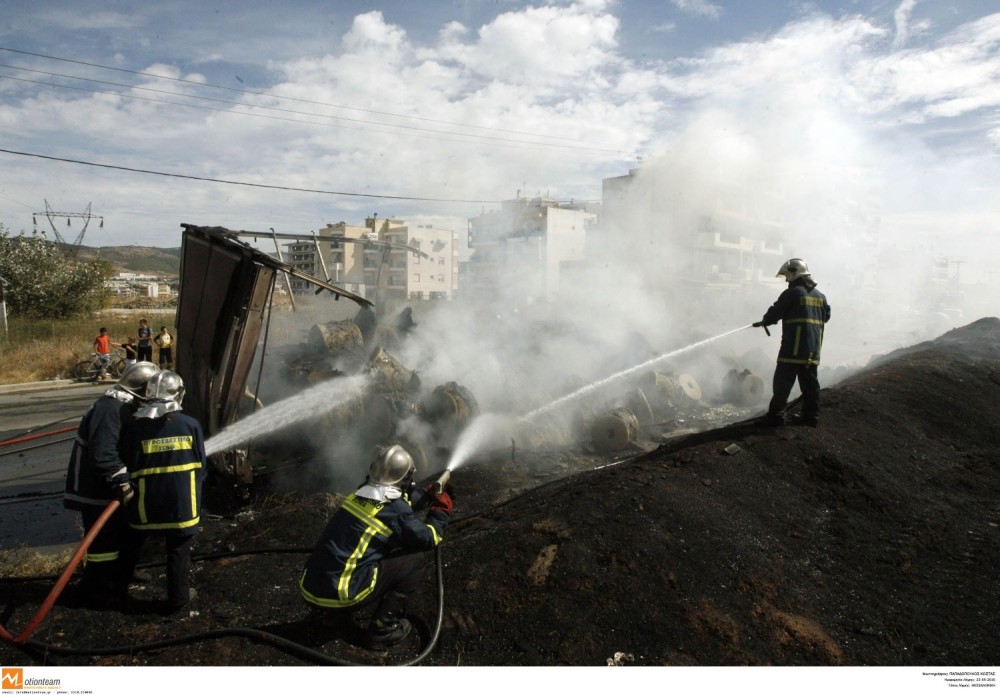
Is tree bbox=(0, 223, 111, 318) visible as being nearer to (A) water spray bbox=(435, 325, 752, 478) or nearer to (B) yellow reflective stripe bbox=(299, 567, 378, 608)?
(A) water spray bbox=(435, 325, 752, 478)

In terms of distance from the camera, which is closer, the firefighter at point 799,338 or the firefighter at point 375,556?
the firefighter at point 375,556

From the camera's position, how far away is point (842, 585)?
3504 mm

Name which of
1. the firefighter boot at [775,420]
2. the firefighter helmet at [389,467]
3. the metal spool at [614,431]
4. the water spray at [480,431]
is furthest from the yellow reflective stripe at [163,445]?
the metal spool at [614,431]

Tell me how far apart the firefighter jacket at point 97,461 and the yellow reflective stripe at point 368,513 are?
1.58 m

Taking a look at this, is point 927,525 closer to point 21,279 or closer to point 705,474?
point 705,474

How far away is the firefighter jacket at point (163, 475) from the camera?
11.3ft

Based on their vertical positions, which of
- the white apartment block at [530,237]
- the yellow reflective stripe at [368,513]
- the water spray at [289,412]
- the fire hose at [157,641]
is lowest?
the fire hose at [157,641]

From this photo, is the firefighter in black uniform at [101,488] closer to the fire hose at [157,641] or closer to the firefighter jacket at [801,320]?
the fire hose at [157,641]

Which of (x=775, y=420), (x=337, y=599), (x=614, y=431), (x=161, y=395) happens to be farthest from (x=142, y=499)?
(x=614, y=431)

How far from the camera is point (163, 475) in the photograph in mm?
3449

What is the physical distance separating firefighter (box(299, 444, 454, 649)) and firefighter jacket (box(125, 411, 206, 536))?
3.41 feet

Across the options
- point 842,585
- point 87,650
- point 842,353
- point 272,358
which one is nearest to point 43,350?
point 272,358

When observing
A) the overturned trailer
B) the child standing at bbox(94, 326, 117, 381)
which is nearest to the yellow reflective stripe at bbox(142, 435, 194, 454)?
the overturned trailer

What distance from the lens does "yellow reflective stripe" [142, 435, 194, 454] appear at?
346cm
